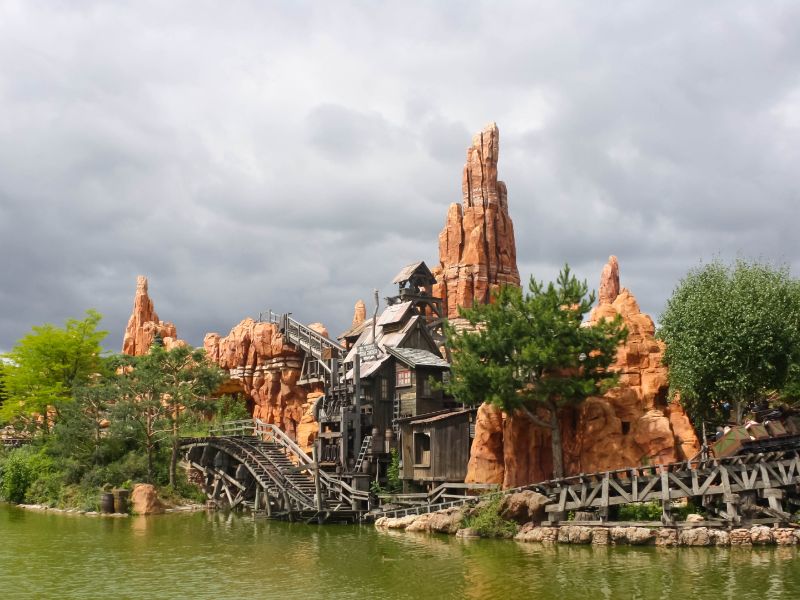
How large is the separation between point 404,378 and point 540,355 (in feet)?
42.2

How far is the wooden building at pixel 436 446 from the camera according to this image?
39.6 m

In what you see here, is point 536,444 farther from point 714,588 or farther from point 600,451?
point 714,588

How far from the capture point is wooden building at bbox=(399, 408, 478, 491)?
3962 cm

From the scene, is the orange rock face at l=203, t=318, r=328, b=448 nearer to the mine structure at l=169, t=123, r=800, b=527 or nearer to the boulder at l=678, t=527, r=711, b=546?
the mine structure at l=169, t=123, r=800, b=527

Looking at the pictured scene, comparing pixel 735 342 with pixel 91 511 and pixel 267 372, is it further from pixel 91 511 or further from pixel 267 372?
pixel 267 372

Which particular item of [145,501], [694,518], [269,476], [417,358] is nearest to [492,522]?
[694,518]

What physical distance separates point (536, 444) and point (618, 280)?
76.7 metres

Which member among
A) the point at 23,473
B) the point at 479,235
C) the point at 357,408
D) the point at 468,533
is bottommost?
the point at 468,533

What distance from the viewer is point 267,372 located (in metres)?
69.8

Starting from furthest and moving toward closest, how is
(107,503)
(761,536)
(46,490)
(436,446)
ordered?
(46,490) < (107,503) < (436,446) < (761,536)

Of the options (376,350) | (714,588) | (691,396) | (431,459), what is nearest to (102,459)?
(376,350)

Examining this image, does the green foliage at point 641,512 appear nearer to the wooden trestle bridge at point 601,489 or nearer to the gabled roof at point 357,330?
the wooden trestle bridge at point 601,489

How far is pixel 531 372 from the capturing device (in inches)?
1387

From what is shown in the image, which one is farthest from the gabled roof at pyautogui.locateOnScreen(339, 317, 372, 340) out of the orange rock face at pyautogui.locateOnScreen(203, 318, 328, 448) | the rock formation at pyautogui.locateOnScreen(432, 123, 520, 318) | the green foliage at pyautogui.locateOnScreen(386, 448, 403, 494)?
the rock formation at pyautogui.locateOnScreen(432, 123, 520, 318)
